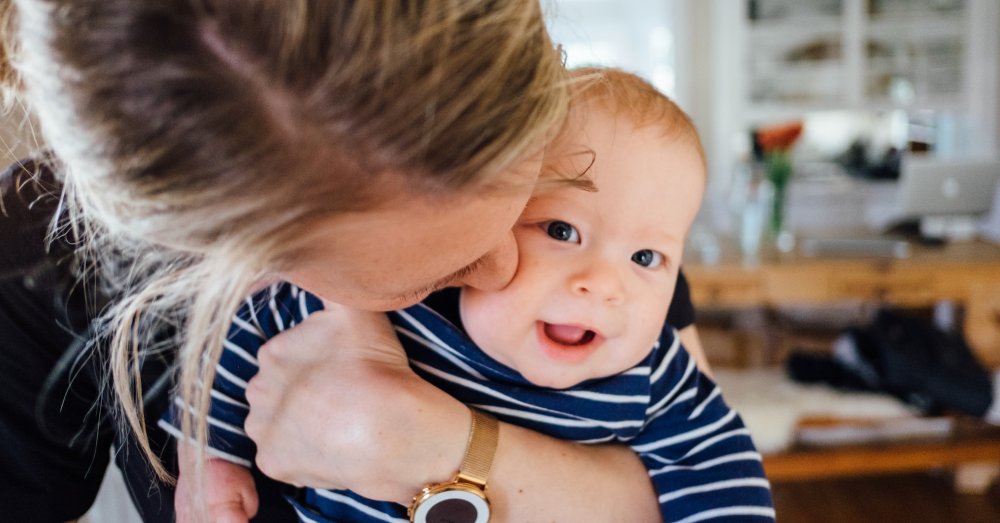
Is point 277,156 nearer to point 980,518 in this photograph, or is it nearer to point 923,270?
point 923,270

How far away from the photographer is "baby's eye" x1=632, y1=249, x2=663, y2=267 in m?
0.81

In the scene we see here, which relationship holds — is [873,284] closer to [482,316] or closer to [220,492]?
[482,316]

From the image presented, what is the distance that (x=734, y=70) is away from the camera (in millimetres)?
5117

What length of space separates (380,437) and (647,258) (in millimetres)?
330

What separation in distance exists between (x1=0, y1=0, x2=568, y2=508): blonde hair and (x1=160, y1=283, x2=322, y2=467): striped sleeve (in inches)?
15.0

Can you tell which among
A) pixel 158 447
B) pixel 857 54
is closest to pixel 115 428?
pixel 158 447

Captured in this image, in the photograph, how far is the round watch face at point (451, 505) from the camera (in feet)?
2.43

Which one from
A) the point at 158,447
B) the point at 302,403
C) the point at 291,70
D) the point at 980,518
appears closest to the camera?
the point at 291,70

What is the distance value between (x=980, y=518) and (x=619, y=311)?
251 cm

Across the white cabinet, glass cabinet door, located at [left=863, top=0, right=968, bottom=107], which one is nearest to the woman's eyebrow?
the white cabinet

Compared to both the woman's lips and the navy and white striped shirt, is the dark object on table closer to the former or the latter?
the navy and white striped shirt

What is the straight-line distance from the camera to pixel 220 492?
81 centimetres

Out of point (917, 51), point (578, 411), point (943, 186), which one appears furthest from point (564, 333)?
point (917, 51)

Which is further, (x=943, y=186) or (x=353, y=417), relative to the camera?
(x=943, y=186)
